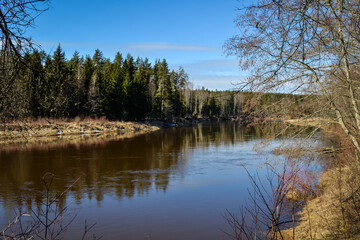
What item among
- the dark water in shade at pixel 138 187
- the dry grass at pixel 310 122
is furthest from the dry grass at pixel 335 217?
the dark water in shade at pixel 138 187

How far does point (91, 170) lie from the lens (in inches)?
603

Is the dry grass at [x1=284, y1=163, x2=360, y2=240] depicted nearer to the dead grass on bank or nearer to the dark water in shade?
the dead grass on bank

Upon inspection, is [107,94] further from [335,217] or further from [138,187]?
[335,217]

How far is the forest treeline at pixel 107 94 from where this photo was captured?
3578 mm

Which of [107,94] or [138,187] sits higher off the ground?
[107,94]

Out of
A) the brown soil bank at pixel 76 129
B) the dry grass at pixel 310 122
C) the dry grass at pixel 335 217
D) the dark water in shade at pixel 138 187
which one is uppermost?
the dry grass at pixel 310 122

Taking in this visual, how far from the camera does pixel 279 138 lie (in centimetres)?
672

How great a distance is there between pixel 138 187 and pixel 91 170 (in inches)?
159

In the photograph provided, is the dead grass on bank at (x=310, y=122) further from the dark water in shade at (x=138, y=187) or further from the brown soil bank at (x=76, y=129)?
the brown soil bank at (x=76, y=129)

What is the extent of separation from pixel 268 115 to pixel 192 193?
579 cm

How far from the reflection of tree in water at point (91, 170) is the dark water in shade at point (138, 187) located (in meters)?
0.03

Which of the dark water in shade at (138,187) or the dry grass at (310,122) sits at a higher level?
the dry grass at (310,122)

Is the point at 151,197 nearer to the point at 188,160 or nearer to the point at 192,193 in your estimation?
the point at 192,193

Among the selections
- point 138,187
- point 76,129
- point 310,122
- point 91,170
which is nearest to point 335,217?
point 310,122
